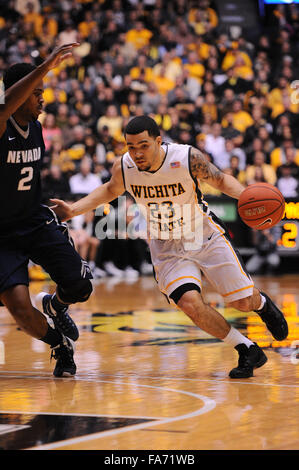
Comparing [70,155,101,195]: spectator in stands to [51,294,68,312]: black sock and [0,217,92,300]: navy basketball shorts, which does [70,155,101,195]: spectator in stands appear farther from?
[0,217,92,300]: navy basketball shorts

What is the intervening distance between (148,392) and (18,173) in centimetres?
170

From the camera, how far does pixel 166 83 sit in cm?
1736

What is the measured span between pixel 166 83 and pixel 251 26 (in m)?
4.06

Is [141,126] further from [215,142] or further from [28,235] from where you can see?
[215,142]

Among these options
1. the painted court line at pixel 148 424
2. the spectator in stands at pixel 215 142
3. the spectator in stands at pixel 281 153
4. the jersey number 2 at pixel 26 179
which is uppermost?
the spectator in stands at pixel 215 142

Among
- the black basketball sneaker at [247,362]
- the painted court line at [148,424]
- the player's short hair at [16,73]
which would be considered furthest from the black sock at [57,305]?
the player's short hair at [16,73]

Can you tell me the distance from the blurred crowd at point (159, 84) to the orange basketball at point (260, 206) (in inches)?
319

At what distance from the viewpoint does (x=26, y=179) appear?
5.73 m

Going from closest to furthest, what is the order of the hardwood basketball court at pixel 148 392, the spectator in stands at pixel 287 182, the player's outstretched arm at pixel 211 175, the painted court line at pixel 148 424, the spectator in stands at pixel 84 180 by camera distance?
the painted court line at pixel 148 424 → the hardwood basketball court at pixel 148 392 → the player's outstretched arm at pixel 211 175 → the spectator in stands at pixel 287 182 → the spectator in stands at pixel 84 180

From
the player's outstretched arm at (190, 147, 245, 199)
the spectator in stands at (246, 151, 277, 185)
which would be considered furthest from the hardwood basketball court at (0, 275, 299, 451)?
the spectator in stands at (246, 151, 277, 185)

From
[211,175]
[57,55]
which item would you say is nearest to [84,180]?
[211,175]

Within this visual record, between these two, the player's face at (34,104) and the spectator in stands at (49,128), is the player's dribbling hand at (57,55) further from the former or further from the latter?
the spectator in stands at (49,128)

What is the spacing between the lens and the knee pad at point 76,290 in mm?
5762

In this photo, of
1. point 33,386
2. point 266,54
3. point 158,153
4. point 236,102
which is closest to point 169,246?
point 158,153
